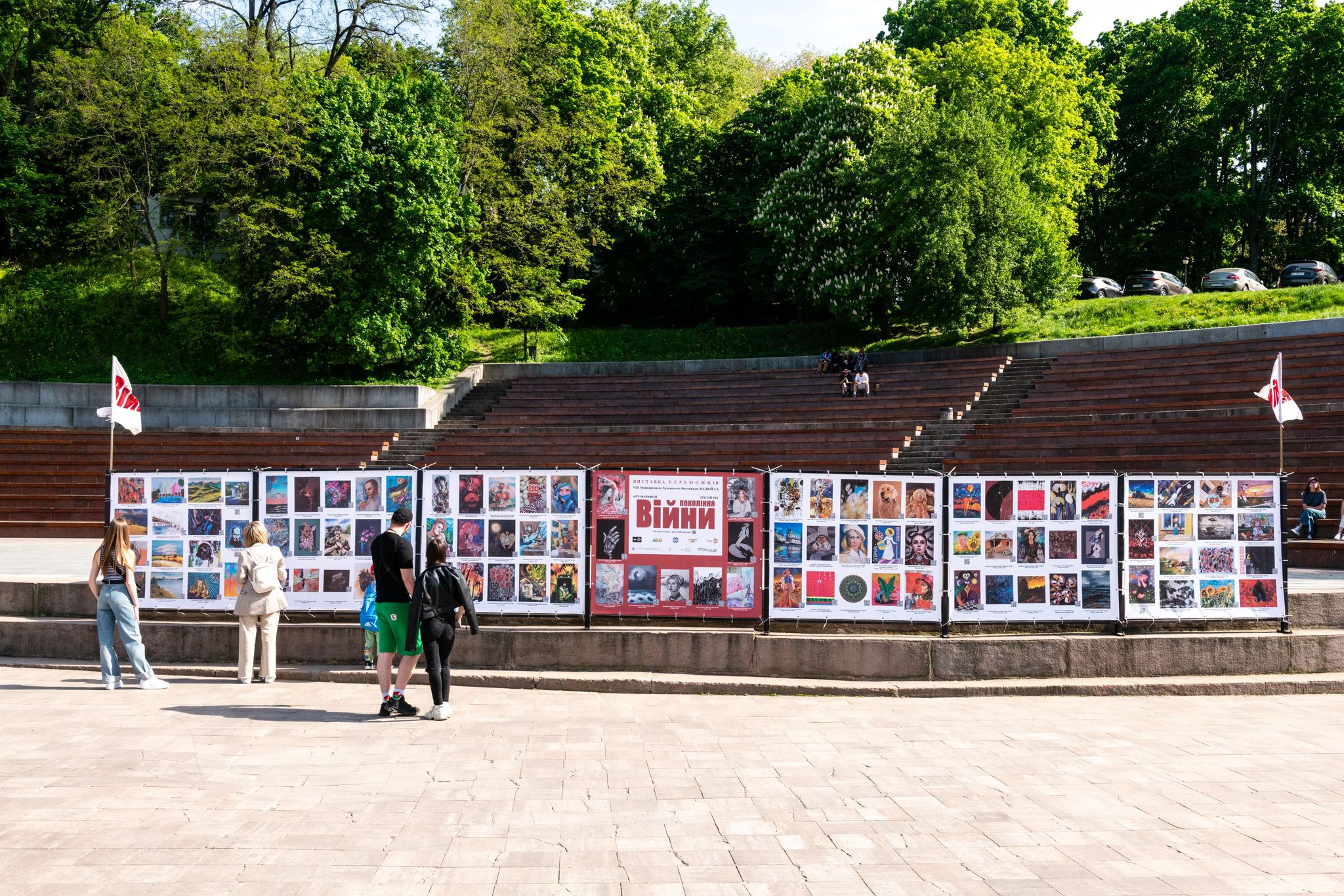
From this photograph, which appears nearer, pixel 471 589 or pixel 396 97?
pixel 471 589

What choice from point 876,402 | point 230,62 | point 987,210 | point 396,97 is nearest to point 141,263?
point 230,62

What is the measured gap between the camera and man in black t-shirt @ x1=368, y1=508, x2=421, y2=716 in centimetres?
889

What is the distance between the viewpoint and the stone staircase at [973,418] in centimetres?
2198

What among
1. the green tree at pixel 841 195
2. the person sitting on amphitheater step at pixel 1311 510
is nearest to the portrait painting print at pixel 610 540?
the person sitting on amphitheater step at pixel 1311 510

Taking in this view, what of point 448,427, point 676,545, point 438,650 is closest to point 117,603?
point 438,650

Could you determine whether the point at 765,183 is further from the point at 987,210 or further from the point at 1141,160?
the point at 1141,160

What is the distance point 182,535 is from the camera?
1123 centimetres

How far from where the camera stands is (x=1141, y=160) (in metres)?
50.4

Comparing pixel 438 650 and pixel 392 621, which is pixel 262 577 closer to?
pixel 392 621

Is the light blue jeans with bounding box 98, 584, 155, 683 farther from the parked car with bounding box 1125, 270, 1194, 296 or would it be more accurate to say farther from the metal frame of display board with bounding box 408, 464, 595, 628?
the parked car with bounding box 1125, 270, 1194, 296

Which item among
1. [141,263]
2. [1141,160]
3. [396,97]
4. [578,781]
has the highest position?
[1141,160]

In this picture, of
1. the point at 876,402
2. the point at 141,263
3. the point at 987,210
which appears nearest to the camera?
the point at 876,402

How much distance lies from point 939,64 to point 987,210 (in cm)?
1165

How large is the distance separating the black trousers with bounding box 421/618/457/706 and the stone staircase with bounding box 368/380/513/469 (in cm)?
1329
